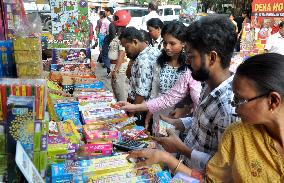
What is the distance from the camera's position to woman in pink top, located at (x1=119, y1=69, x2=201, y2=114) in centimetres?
291

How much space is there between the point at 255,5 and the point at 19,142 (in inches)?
338

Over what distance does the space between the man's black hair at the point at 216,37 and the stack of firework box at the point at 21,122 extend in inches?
33.4

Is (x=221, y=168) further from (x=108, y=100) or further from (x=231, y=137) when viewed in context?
(x=108, y=100)

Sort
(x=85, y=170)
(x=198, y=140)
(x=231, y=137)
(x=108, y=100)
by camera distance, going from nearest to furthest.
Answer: (x=231, y=137)
(x=85, y=170)
(x=198, y=140)
(x=108, y=100)

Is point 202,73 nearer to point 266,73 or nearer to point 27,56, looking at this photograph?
point 266,73

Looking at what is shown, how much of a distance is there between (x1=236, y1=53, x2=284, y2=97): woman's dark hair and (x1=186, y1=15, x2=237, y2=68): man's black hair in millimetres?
367

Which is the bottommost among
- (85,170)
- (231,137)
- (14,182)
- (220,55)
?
(85,170)

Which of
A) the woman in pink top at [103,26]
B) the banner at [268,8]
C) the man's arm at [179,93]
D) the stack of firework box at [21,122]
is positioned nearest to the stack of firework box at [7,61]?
the stack of firework box at [21,122]

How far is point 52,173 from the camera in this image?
1.61 metres

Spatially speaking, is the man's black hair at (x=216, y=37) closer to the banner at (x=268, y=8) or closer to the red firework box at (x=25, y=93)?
the red firework box at (x=25, y=93)

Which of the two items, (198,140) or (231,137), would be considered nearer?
(231,137)

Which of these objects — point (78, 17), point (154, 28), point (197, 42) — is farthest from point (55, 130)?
point (154, 28)

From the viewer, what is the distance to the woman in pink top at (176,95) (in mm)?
2908

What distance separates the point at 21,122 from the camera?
1376mm
